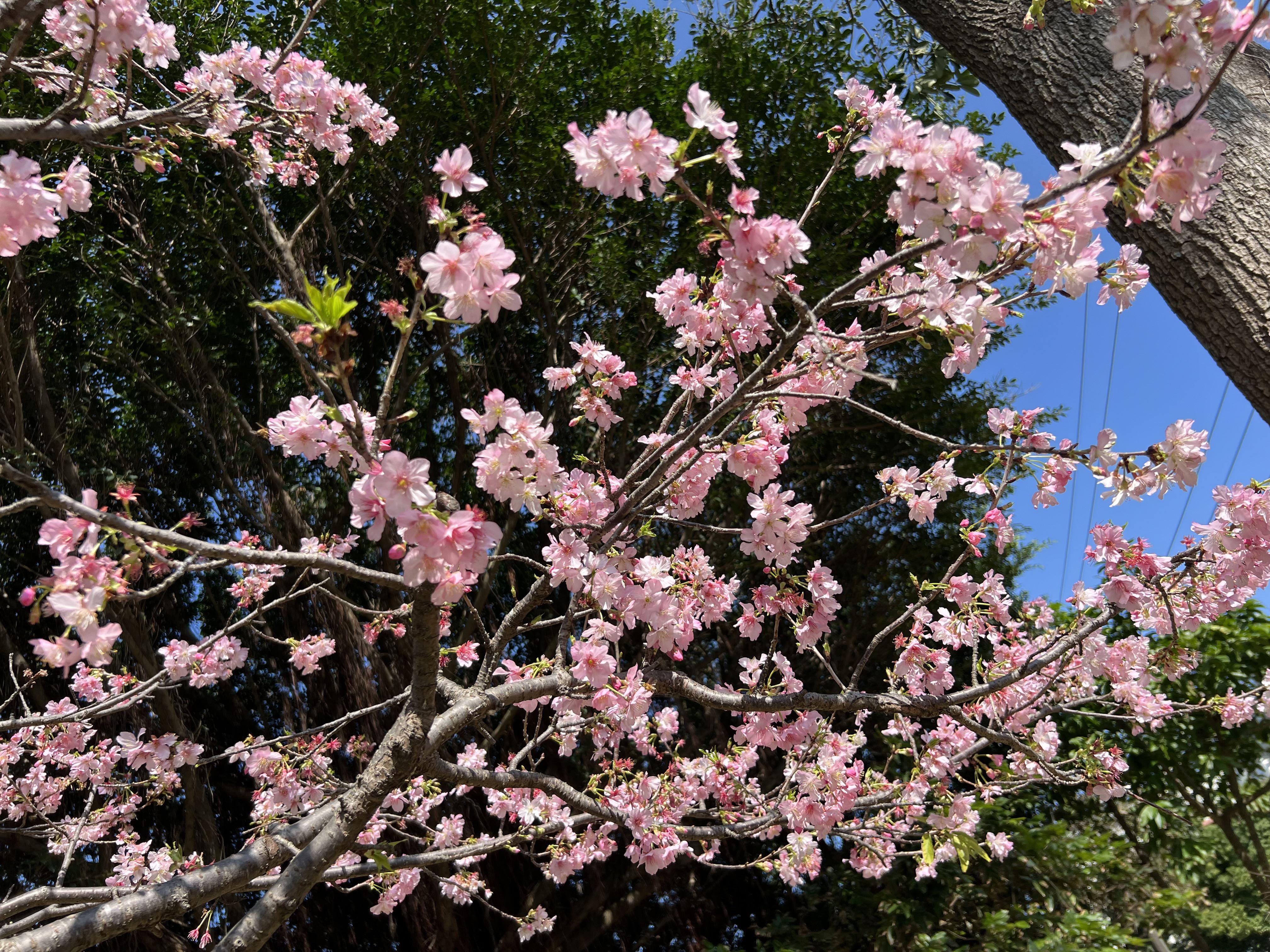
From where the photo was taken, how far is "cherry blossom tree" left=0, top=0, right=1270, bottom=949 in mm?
1188

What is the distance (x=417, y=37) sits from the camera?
470 cm

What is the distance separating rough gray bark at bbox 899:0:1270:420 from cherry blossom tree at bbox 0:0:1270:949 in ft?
Answer: 0.30

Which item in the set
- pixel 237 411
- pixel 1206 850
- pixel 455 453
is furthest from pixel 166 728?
pixel 1206 850

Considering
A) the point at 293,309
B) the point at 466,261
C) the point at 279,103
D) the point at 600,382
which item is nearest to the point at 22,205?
the point at 293,309

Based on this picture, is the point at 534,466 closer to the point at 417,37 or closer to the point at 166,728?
the point at 166,728

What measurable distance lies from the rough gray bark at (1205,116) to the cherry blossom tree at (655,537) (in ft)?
0.30

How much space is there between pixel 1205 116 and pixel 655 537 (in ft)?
5.83

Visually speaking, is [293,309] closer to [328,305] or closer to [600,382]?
[328,305]

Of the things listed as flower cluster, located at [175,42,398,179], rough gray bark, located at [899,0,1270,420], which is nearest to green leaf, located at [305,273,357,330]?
flower cluster, located at [175,42,398,179]

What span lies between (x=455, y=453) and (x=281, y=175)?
2232 mm

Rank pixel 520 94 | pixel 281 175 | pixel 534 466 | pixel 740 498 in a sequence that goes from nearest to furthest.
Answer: pixel 534 466 < pixel 281 175 < pixel 520 94 < pixel 740 498

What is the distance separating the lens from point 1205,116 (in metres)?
A: 1.94

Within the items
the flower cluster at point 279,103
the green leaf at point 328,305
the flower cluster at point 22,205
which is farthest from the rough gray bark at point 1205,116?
the flower cluster at point 22,205

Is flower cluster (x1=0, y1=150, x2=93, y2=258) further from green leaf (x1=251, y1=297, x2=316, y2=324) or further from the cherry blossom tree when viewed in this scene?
green leaf (x1=251, y1=297, x2=316, y2=324)
